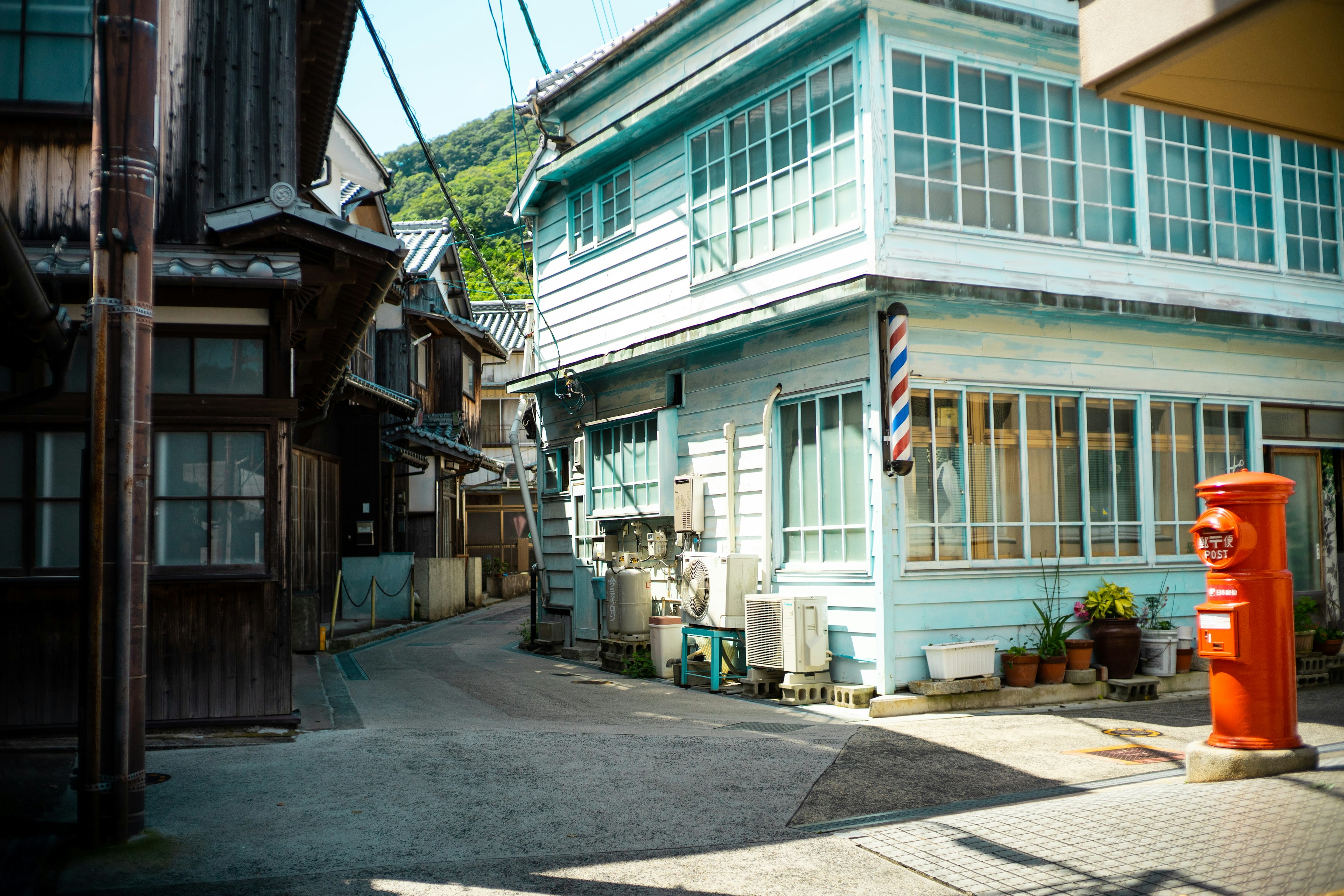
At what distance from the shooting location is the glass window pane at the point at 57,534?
27.7ft

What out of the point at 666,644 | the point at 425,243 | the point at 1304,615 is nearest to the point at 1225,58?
the point at 666,644

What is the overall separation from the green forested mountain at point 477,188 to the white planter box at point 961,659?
109 feet

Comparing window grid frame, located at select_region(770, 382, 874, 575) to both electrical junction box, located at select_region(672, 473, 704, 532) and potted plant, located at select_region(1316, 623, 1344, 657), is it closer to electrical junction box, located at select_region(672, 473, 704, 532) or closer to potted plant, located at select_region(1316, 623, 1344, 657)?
electrical junction box, located at select_region(672, 473, 704, 532)

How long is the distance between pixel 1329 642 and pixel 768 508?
21.6 feet

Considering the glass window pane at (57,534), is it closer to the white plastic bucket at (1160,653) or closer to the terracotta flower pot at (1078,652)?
the terracotta flower pot at (1078,652)

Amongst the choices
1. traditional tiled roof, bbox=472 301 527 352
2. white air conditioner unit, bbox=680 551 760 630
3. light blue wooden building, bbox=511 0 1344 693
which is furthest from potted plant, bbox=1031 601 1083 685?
traditional tiled roof, bbox=472 301 527 352

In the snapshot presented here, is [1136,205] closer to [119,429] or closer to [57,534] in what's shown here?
[119,429]

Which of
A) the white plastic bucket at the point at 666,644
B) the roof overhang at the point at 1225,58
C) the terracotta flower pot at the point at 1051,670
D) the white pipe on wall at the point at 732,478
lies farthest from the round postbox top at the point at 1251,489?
the white plastic bucket at the point at 666,644

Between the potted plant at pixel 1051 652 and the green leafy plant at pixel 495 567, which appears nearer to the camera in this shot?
the potted plant at pixel 1051 652

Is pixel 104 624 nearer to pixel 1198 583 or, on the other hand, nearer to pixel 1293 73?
pixel 1293 73

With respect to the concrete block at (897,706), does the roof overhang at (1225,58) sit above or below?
above

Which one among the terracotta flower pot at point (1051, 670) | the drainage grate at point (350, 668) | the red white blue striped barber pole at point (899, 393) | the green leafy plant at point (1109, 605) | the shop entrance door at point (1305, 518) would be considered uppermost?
the red white blue striped barber pole at point (899, 393)

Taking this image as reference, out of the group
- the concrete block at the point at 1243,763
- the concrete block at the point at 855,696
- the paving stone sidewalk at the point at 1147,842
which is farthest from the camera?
the concrete block at the point at 855,696

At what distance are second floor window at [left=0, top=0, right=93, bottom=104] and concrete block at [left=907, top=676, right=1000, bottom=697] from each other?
8.83 meters
